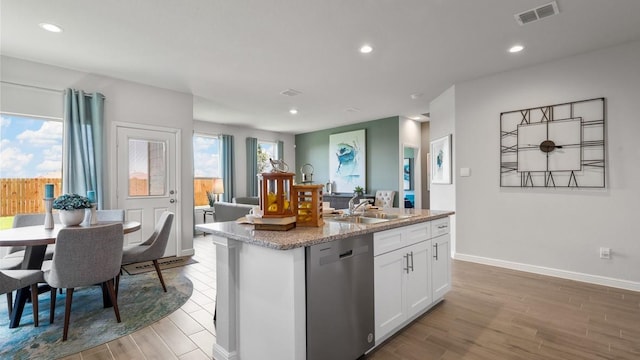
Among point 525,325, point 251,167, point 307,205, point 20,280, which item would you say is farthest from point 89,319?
point 251,167

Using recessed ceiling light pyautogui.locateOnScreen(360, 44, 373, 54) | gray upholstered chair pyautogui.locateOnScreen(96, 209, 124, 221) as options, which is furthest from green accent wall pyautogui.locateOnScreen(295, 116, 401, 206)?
gray upholstered chair pyautogui.locateOnScreen(96, 209, 124, 221)

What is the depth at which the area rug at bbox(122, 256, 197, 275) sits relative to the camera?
401 cm

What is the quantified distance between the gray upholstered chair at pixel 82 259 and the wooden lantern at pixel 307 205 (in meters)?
1.57

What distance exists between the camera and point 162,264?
428 centimetres

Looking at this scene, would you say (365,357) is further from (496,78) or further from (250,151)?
(250,151)

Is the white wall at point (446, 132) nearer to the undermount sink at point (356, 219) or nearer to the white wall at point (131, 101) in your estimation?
the undermount sink at point (356, 219)

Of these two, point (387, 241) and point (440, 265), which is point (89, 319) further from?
point (440, 265)

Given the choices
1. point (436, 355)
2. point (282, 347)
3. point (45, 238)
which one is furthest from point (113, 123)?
point (436, 355)

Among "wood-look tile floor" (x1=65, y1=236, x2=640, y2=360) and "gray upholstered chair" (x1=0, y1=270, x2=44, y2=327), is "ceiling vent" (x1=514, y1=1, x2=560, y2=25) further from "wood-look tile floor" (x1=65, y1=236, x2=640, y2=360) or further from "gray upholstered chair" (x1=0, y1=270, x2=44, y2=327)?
"gray upholstered chair" (x1=0, y1=270, x2=44, y2=327)

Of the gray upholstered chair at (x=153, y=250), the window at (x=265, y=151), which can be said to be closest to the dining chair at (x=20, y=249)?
the gray upholstered chair at (x=153, y=250)

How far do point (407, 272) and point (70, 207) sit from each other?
3.05 meters

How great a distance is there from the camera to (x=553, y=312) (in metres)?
2.68

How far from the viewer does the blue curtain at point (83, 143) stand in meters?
3.81

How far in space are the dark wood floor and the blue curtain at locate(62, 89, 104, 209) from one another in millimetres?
4070
